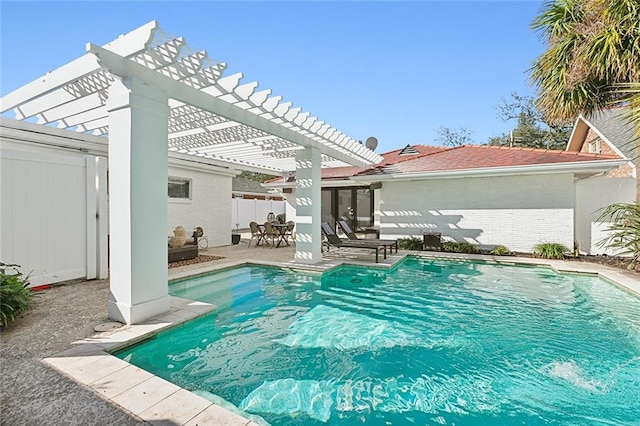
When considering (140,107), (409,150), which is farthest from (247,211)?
(140,107)

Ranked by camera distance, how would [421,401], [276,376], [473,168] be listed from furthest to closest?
[473,168]
[276,376]
[421,401]

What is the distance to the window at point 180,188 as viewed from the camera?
12.8m

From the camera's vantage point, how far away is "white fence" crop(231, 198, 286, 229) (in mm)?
24000

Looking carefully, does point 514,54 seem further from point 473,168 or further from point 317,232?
point 317,232

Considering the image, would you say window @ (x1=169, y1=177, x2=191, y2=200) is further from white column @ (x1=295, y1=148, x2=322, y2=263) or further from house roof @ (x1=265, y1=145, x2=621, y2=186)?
white column @ (x1=295, y1=148, x2=322, y2=263)

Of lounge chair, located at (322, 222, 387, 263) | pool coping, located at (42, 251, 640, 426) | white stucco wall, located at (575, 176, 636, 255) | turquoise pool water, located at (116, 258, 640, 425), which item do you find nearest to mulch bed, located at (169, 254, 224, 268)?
turquoise pool water, located at (116, 258, 640, 425)

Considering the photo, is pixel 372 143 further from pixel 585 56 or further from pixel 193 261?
pixel 193 261

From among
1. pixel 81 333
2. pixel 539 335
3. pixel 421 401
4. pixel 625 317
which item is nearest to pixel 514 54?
pixel 625 317

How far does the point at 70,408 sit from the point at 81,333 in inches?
78.8

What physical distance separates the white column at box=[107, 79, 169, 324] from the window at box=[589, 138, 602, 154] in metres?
18.8

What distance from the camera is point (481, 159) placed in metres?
12.9

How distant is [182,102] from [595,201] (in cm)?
1497

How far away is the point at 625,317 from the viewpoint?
224 inches

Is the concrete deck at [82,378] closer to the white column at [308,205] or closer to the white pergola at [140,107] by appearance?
the white pergola at [140,107]
